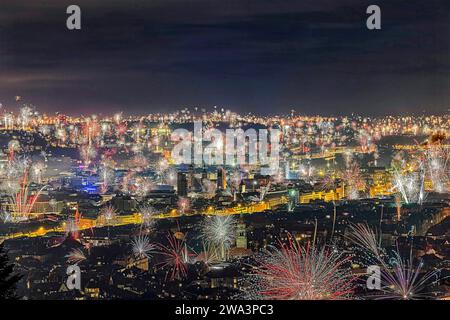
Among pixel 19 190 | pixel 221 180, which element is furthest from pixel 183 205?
pixel 19 190

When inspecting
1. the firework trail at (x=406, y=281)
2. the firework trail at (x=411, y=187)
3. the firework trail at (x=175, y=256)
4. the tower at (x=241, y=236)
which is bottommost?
the firework trail at (x=406, y=281)

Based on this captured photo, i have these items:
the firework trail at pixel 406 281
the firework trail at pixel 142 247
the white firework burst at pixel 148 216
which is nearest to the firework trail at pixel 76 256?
the firework trail at pixel 142 247

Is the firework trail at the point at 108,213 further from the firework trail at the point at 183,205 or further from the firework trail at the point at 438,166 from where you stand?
the firework trail at the point at 438,166

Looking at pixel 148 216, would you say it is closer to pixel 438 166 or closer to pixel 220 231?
pixel 220 231

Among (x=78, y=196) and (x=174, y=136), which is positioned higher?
(x=174, y=136)

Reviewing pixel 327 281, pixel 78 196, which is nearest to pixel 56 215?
pixel 78 196
